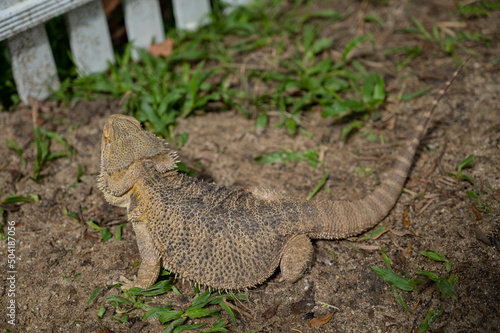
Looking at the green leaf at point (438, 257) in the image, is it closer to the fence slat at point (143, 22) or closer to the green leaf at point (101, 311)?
the green leaf at point (101, 311)

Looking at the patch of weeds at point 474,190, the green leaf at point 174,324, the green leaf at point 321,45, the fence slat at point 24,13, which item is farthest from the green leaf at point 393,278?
the fence slat at point 24,13

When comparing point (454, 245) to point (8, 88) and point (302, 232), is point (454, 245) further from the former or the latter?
point (8, 88)

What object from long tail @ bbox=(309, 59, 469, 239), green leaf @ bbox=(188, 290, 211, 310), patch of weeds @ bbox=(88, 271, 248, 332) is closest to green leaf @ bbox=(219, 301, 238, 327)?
patch of weeds @ bbox=(88, 271, 248, 332)

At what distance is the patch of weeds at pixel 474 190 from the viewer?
11.4 ft

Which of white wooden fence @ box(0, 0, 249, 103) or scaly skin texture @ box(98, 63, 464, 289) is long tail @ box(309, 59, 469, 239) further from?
white wooden fence @ box(0, 0, 249, 103)

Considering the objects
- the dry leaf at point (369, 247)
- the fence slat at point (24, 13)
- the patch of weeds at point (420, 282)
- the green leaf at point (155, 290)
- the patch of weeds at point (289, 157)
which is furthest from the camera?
the patch of weeds at point (289, 157)

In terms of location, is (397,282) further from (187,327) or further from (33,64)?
(33,64)

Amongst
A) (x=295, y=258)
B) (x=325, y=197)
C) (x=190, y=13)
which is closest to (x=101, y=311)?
(x=295, y=258)

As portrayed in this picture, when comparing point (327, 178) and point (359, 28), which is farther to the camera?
point (359, 28)

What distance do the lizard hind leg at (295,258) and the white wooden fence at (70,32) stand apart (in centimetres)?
326

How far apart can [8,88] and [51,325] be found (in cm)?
287

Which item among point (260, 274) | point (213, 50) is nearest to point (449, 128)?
point (260, 274)

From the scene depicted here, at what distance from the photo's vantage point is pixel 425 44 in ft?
17.2

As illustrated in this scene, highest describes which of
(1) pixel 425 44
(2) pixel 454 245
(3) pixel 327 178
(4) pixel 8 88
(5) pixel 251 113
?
(4) pixel 8 88
